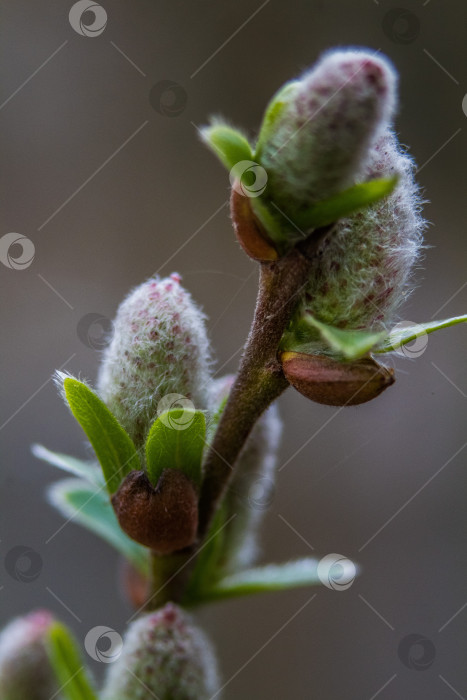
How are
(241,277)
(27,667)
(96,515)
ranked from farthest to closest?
1. (241,277)
2. (96,515)
3. (27,667)

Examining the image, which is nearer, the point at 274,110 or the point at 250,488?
the point at 274,110

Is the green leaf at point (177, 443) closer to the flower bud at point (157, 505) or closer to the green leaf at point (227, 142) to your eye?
the flower bud at point (157, 505)

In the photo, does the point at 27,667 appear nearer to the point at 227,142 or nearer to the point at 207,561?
the point at 207,561

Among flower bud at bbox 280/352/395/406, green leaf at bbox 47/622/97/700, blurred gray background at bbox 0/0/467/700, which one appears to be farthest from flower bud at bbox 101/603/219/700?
blurred gray background at bbox 0/0/467/700

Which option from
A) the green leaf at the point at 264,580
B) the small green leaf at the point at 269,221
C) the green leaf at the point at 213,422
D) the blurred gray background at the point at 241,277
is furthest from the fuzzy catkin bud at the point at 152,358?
the blurred gray background at the point at 241,277

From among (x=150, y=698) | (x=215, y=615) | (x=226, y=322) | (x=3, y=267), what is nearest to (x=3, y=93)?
(x=3, y=267)

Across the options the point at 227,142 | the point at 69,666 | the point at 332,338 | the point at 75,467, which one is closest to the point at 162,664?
the point at 69,666

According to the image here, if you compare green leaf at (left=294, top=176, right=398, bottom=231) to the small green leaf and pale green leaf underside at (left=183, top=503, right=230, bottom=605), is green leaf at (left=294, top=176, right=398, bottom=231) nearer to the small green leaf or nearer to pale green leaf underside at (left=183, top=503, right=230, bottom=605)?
the small green leaf
